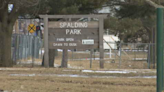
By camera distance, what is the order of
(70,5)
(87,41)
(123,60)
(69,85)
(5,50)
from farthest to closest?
(123,60) → (70,5) → (5,50) → (87,41) → (69,85)

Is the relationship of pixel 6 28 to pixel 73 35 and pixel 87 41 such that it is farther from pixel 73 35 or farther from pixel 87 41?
pixel 87 41

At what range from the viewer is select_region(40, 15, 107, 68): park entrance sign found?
40.9 feet

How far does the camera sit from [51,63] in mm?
19328

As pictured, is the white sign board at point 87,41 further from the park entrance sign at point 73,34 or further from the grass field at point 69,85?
the grass field at point 69,85

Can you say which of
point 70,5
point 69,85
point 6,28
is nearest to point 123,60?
point 70,5

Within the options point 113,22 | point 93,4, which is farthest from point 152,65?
point 93,4

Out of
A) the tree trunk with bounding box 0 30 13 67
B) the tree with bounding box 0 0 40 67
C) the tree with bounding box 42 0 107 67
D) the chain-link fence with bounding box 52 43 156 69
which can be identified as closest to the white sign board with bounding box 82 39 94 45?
the tree with bounding box 42 0 107 67

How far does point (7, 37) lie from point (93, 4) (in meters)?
5.70

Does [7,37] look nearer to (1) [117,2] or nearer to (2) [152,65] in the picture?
(1) [117,2]

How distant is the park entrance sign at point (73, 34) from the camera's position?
1246cm

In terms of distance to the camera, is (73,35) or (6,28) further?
(6,28)

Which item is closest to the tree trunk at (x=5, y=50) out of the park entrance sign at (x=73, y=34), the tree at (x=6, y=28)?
the tree at (x=6, y=28)

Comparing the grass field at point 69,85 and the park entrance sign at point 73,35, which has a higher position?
the park entrance sign at point 73,35

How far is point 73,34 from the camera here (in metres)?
12.5
